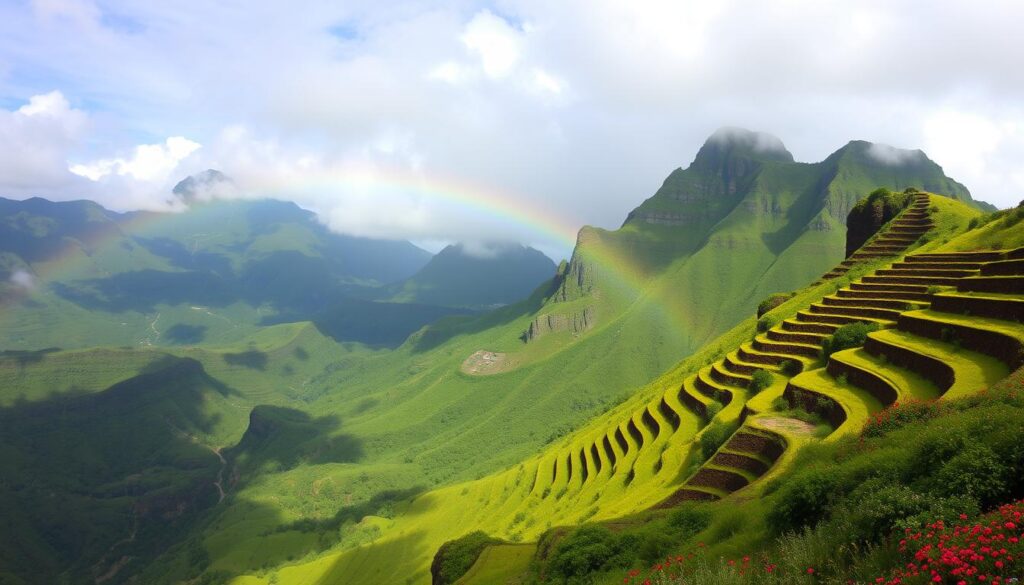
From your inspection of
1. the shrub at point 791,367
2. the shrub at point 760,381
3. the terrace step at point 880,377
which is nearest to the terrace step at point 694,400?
the shrub at point 760,381

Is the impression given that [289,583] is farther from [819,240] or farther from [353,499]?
[819,240]

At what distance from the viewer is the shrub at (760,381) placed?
105 feet

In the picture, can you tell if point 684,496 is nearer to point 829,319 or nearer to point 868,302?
point 829,319

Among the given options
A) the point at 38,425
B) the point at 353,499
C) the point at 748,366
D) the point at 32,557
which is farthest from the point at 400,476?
the point at 38,425

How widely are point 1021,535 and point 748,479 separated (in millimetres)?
15549

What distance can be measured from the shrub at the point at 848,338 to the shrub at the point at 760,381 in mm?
3363

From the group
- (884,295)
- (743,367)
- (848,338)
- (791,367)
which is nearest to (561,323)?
(743,367)

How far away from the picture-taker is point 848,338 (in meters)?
28.9

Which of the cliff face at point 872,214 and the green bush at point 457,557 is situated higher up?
the cliff face at point 872,214

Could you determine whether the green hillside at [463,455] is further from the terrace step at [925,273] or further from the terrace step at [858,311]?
the terrace step at [925,273]

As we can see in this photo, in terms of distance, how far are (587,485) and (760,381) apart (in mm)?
15160

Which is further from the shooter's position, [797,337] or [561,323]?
[561,323]

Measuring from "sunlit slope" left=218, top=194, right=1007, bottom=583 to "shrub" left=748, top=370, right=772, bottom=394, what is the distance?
0.65 meters

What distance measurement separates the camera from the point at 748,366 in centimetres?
3638
